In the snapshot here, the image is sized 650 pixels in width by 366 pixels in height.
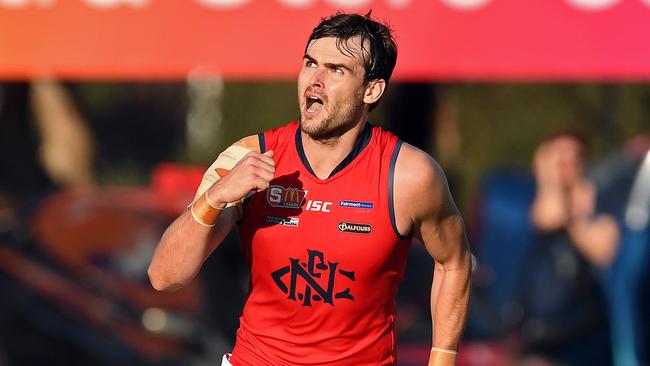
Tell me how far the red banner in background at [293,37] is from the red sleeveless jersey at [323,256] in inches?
97.6

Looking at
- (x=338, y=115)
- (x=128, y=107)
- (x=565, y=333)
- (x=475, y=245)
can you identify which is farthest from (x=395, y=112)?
(x=338, y=115)

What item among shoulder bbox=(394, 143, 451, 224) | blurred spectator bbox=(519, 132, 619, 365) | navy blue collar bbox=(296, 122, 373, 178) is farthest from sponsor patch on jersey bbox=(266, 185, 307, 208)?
blurred spectator bbox=(519, 132, 619, 365)

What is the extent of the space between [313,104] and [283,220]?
0.45m

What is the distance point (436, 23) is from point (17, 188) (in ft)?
24.6

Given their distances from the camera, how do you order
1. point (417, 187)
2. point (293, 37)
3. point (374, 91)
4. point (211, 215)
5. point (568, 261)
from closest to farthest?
point (211, 215)
point (417, 187)
point (374, 91)
point (293, 37)
point (568, 261)

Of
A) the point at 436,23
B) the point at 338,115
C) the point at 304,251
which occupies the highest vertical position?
the point at 436,23

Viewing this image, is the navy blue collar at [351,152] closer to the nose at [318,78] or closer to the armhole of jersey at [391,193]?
the armhole of jersey at [391,193]

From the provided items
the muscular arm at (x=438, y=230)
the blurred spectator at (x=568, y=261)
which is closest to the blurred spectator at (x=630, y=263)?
the blurred spectator at (x=568, y=261)

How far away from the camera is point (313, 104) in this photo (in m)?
5.28

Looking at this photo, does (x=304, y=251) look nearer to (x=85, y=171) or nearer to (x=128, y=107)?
(x=85, y=171)

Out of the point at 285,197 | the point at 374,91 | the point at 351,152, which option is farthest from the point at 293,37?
the point at 285,197

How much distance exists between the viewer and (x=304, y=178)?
531 cm

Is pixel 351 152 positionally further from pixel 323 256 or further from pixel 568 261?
pixel 568 261

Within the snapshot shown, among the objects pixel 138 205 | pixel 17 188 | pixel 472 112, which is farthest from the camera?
pixel 472 112
